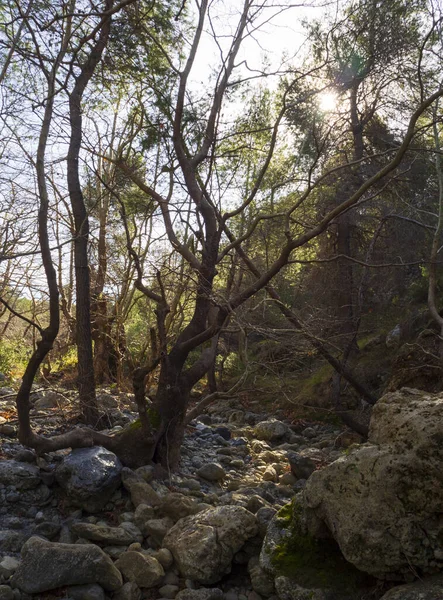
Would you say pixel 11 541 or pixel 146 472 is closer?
pixel 11 541

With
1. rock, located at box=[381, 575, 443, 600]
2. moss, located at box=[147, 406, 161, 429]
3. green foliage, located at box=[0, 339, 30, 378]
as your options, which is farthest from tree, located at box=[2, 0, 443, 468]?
green foliage, located at box=[0, 339, 30, 378]

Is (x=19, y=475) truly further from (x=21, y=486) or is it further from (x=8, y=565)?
(x=8, y=565)

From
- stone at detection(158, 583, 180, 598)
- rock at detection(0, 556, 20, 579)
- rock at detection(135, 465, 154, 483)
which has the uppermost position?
rock at detection(135, 465, 154, 483)

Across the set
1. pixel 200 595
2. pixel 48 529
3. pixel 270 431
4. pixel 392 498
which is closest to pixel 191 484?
pixel 48 529

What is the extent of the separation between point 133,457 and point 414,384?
424 centimetres

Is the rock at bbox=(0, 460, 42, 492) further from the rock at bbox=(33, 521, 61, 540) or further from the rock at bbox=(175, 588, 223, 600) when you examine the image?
the rock at bbox=(175, 588, 223, 600)

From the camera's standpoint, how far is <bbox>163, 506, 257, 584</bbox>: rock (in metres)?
3.86

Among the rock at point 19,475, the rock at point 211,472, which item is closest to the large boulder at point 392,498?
the rock at point 211,472

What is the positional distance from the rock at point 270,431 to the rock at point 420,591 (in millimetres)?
5602

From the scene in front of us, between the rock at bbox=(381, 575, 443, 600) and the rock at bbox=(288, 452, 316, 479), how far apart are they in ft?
10.6

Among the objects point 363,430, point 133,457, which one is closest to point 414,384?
point 363,430

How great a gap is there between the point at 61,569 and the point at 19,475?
1.71m

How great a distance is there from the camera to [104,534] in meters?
4.29

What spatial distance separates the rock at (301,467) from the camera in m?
6.32
